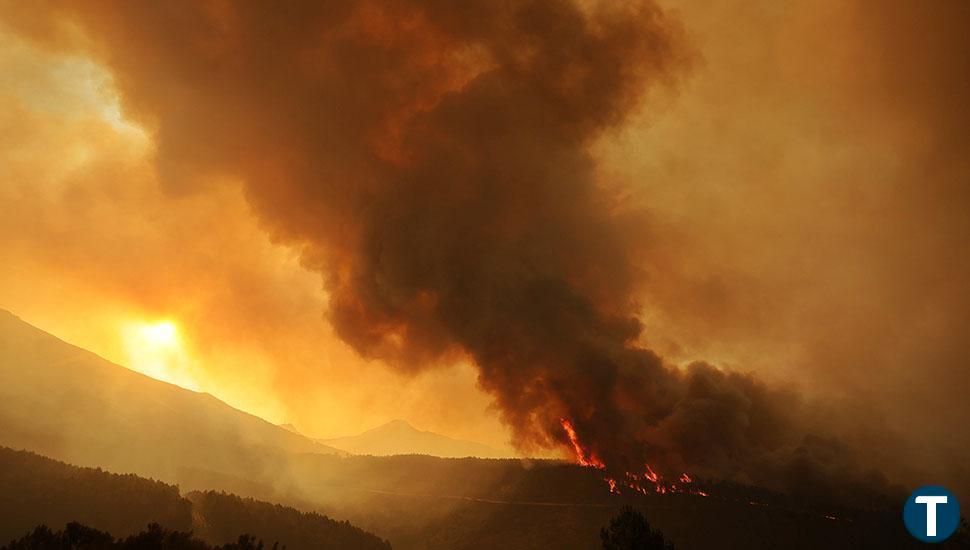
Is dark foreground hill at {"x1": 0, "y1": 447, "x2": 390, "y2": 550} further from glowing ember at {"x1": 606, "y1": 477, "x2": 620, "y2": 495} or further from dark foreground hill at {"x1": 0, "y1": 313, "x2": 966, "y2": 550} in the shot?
glowing ember at {"x1": 606, "y1": 477, "x2": 620, "y2": 495}

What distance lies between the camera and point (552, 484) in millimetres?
76500

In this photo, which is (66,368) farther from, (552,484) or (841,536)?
(841,536)

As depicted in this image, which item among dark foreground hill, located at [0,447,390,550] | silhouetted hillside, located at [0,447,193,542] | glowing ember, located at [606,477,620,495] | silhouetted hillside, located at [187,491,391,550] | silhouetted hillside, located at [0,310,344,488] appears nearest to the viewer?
silhouetted hillside, located at [0,447,193,542]

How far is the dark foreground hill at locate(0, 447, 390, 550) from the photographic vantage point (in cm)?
5775

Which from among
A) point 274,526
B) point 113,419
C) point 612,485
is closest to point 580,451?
point 612,485

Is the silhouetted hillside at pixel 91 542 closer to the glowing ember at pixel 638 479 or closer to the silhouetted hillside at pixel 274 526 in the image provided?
the silhouetted hillside at pixel 274 526

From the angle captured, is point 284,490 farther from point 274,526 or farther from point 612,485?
point 612,485

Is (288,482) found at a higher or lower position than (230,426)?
lower

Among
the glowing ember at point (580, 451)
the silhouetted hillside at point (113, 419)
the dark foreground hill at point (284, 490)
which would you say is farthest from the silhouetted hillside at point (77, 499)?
the glowing ember at point (580, 451)

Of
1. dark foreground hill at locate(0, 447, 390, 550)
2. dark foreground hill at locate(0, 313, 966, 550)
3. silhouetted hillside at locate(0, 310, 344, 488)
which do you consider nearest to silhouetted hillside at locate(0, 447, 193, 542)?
dark foreground hill at locate(0, 447, 390, 550)

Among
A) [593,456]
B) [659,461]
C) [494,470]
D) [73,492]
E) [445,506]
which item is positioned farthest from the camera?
[494,470]

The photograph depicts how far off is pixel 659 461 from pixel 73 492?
72827 mm

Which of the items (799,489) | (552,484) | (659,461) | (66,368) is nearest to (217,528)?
(552,484)

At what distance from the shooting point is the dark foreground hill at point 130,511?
Result: 2274 inches
